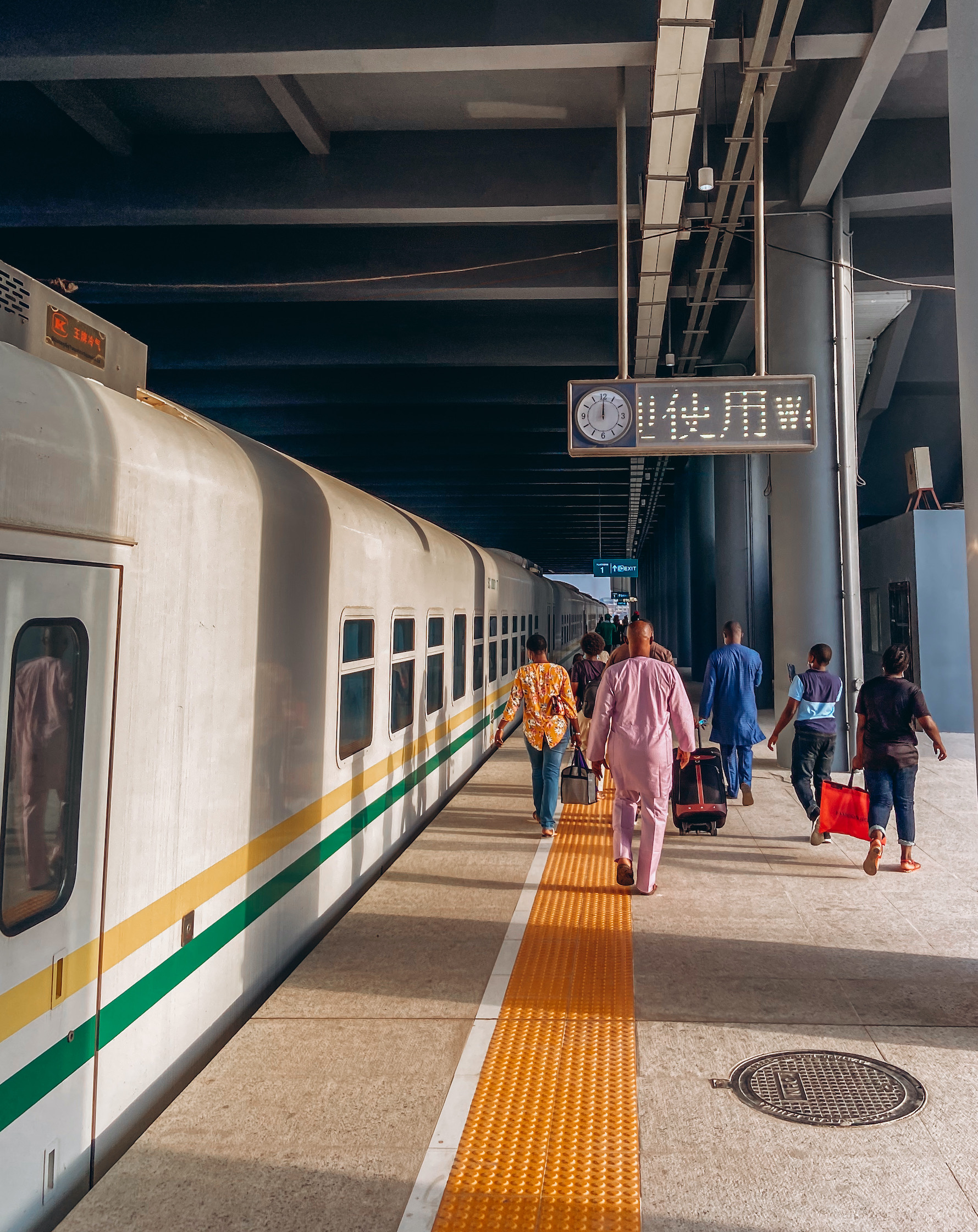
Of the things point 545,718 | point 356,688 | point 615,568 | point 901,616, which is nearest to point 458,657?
point 545,718

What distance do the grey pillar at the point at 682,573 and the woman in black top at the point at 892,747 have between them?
825 inches

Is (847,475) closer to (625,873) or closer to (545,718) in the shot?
(545,718)

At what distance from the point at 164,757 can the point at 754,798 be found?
7.34m

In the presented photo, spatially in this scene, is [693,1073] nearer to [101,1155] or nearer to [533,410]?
[101,1155]

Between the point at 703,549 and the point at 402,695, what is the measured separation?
63.1 ft

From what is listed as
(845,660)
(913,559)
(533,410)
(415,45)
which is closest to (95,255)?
(415,45)

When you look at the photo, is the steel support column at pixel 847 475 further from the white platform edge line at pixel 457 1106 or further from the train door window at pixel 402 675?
the white platform edge line at pixel 457 1106

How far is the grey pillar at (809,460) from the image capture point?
10266 millimetres

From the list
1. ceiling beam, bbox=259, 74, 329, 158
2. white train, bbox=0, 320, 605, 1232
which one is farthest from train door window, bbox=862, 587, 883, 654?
white train, bbox=0, 320, 605, 1232

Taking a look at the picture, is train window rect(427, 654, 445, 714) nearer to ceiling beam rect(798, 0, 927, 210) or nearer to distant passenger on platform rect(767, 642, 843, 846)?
distant passenger on platform rect(767, 642, 843, 846)

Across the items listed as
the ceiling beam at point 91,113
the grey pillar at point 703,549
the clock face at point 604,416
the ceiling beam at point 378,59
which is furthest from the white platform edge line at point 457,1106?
the grey pillar at point 703,549

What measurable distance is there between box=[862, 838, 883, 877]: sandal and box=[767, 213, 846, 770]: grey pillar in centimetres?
426

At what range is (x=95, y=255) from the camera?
1076cm

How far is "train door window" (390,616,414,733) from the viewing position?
20.9 ft
